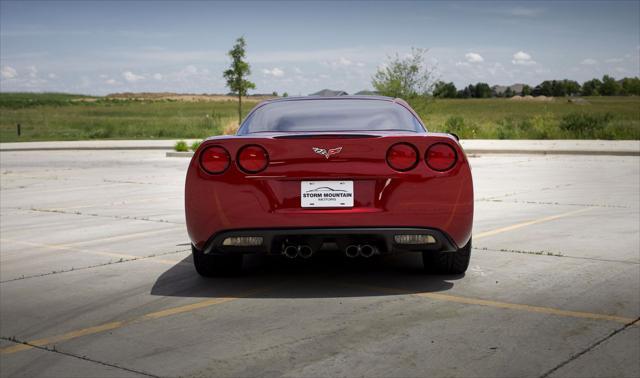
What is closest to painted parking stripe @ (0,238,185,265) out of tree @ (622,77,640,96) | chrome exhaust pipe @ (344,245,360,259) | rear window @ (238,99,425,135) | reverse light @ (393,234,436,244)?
rear window @ (238,99,425,135)

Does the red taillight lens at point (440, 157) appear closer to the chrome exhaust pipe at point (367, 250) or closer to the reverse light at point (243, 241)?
the chrome exhaust pipe at point (367, 250)

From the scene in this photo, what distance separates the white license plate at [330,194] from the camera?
566 cm

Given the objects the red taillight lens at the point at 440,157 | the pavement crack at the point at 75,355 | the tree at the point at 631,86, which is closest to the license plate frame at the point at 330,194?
the red taillight lens at the point at 440,157

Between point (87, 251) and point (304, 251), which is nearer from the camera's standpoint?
point (304, 251)

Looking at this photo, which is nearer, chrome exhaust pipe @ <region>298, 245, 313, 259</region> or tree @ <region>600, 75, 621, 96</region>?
chrome exhaust pipe @ <region>298, 245, 313, 259</region>

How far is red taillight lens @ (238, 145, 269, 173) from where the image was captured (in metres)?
5.72

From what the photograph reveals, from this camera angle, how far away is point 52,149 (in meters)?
30.9

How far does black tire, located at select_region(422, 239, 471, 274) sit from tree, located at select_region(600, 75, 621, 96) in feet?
600

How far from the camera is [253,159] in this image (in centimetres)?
573

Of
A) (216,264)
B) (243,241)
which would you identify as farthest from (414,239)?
(216,264)

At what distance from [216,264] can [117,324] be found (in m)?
1.44

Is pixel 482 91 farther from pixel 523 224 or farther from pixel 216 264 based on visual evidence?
pixel 216 264

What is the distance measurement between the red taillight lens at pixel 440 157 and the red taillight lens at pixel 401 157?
109 millimetres

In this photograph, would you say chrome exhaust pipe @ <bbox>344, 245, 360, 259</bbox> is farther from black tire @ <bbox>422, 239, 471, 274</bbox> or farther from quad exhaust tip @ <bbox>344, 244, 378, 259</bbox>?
black tire @ <bbox>422, 239, 471, 274</bbox>
